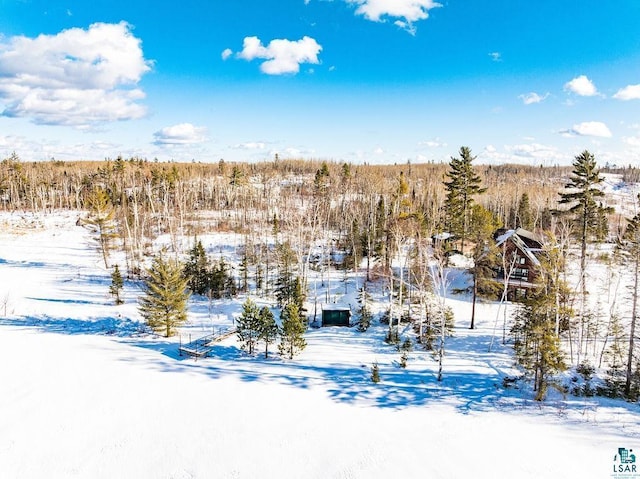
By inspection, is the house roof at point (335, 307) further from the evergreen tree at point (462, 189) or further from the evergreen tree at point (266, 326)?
the evergreen tree at point (462, 189)

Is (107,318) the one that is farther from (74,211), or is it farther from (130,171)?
(130,171)

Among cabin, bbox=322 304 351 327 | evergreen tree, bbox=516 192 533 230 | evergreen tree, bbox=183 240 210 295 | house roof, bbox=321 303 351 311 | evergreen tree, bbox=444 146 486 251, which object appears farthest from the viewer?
evergreen tree, bbox=516 192 533 230

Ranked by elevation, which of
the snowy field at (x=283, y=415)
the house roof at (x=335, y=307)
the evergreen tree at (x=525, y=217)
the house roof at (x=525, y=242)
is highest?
the evergreen tree at (x=525, y=217)

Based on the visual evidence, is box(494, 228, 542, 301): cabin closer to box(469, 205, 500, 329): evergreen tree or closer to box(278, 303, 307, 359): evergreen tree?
box(469, 205, 500, 329): evergreen tree

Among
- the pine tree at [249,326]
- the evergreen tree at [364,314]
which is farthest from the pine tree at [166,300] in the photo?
the evergreen tree at [364,314]

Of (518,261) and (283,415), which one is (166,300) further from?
(518,261)

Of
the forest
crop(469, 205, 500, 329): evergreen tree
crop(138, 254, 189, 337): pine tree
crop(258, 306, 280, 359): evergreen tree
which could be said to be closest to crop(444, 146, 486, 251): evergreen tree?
the forest
